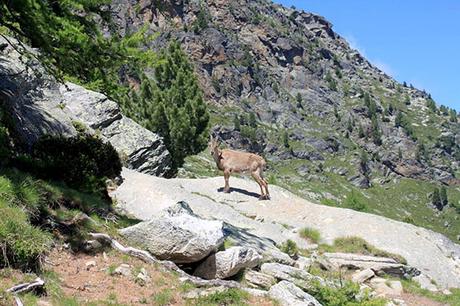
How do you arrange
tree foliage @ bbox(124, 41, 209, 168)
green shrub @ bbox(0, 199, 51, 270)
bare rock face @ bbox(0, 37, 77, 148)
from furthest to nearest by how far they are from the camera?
tree foliage @ bbox(124, 41, 209, 168) < bare rock face @ bbox(0, 37, 77, 148) < green shrub @ bbox(0, 199, 51, 270)

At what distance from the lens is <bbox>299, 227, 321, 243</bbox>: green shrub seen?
24094mm

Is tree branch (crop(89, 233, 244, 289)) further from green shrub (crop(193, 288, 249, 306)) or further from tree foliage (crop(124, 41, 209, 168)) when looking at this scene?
tree foliage (crop(124, 41, 209, 168))

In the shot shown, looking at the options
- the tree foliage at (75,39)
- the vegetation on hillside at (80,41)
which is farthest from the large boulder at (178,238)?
the tree foliage at (75,39)

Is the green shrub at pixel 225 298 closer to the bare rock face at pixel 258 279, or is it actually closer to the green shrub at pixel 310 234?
the bare rock face at pixel 258 279

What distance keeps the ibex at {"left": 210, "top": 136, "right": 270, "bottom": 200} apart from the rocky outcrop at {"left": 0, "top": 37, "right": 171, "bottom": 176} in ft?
13.5

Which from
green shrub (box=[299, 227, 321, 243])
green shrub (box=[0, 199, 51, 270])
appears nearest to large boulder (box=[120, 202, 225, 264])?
green shrub (box=[0, 199, 51, 270])

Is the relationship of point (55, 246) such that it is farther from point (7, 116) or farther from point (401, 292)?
point (401, 292)

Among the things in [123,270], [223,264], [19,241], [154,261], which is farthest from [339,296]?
[19,241]

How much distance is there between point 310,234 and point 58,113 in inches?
478

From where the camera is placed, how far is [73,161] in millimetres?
15641

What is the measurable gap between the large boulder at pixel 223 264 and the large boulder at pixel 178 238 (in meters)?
0.22

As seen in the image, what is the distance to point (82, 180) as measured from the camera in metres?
15.4

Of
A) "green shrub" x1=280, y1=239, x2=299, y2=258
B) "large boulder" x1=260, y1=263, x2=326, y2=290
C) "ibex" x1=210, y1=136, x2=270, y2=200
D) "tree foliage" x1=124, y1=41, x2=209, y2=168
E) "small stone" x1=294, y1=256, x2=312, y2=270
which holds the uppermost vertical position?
"tree foliage" x1=124, y1=41, x2=209, y2=168

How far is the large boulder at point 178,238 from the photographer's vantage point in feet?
42.2
